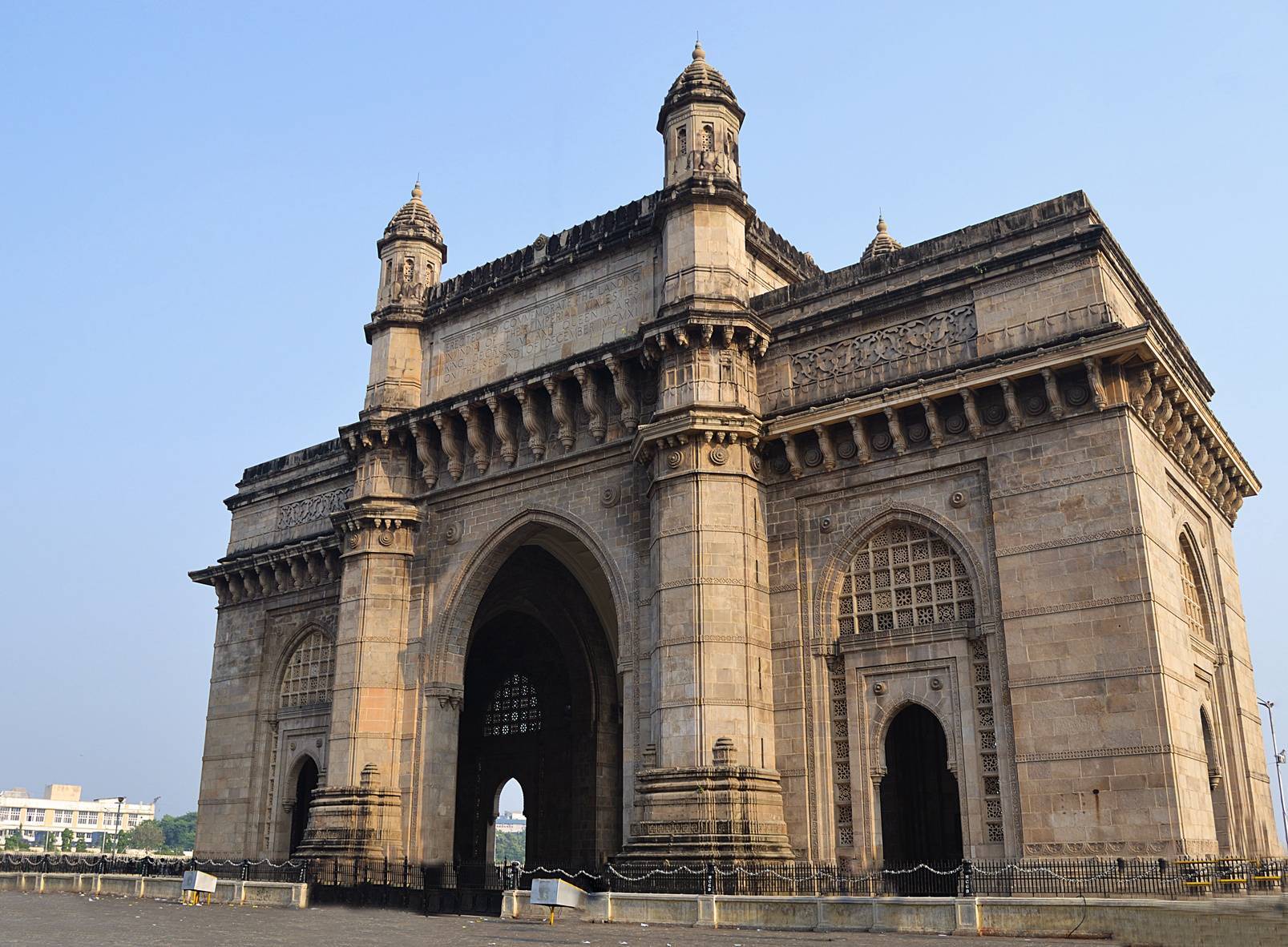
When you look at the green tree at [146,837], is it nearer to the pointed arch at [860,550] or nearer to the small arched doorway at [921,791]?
the small arched doorway at [921,791]

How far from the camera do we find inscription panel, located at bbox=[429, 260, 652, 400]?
2498cm

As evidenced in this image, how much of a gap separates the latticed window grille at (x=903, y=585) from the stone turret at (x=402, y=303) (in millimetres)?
12358

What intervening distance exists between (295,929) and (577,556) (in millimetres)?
12971

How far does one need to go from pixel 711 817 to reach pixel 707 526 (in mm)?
5133

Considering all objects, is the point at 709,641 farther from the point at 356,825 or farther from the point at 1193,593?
the point at 1193,593

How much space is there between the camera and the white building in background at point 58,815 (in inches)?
7018

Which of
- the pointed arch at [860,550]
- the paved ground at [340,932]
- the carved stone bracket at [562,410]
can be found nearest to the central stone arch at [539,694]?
the carved stone bracket at [562,410]

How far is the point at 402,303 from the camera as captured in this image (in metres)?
28.8

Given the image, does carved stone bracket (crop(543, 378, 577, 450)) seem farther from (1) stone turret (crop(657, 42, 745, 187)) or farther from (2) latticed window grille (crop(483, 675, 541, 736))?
(2) latticed window grille (crop(483, 675, 541, 736))

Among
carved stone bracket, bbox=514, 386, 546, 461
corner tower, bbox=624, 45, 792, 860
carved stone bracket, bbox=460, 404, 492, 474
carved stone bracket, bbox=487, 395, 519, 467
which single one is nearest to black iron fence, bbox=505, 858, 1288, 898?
corner tower, bbox=624, 45, 792, 860

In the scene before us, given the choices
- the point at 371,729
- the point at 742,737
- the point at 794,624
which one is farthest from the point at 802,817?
the point at 371,729

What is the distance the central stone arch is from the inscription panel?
4.07 meters

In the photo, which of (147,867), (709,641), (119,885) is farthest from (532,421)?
(147,867)

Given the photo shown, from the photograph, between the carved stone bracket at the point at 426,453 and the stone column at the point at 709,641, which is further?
the carved stone bracket at the point at 426,453
